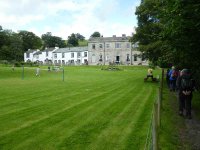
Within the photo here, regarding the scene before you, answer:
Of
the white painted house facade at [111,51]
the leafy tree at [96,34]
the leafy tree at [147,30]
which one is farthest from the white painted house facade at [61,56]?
the leafy tree at [147,30]

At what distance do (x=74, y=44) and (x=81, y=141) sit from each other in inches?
6170

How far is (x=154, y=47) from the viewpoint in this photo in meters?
30.7

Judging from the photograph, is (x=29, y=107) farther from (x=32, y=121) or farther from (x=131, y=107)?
(x=131, y=107)

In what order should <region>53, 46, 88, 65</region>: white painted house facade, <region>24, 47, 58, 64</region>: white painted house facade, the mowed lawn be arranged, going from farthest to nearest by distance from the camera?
<region>24, 47, 58, 64</region>: white painted house facade → <region>53, 46, 88, 65</region>: white painted house facade → the mowed lawn

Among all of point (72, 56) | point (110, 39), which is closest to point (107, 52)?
point (110, 39)

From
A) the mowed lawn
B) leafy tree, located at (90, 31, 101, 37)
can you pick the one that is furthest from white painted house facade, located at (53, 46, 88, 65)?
the mowed lawn

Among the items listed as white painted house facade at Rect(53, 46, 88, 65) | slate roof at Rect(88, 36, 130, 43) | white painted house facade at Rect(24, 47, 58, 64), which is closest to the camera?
slate roof at Rect(88, 36, 130, 43)

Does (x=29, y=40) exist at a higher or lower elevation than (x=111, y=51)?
higher

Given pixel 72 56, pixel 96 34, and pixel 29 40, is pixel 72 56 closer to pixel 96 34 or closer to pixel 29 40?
pixel 29 40

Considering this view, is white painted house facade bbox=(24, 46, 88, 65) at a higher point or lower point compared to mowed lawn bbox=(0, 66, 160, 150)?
higher

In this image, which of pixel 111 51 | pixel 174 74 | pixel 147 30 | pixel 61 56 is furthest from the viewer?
pixel 61 56

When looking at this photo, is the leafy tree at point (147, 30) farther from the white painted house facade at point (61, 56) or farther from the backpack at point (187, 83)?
the white painted house facade at point (61, 56)

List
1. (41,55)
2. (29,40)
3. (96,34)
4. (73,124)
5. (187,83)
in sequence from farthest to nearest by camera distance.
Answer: (96,34), (29,40), (41,55), (187,83), (73,124)

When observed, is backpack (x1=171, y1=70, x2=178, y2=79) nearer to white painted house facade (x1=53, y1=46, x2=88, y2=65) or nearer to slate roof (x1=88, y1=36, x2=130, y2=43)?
slate roof (x1=88, y1=36, x2=130, y2=43)
